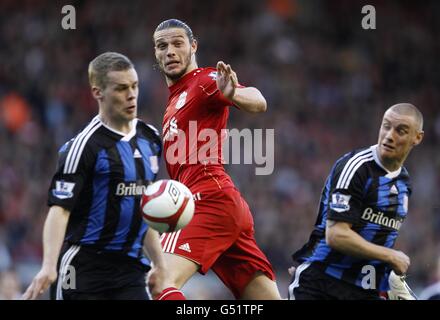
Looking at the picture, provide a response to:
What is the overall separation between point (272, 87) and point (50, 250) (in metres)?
12.6

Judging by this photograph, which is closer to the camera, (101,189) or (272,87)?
(101,189)

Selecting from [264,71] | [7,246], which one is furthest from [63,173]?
[264,71]

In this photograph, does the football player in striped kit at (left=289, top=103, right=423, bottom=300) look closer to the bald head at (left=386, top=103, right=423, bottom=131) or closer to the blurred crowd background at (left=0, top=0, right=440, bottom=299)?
the bald head at (left=386, top=103, right=423, bottom=131)

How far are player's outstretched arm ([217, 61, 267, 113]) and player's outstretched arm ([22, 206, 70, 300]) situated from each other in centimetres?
136

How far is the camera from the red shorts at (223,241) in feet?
22.3

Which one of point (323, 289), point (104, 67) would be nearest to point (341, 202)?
point (323, 289)

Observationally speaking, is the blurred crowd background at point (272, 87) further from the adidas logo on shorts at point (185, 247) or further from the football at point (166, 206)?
the football at point (166, 206)

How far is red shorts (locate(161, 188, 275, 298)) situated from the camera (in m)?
6.81

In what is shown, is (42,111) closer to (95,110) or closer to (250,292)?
(95,110)

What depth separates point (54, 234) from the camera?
5.94m

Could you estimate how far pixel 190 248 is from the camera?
679 cm
